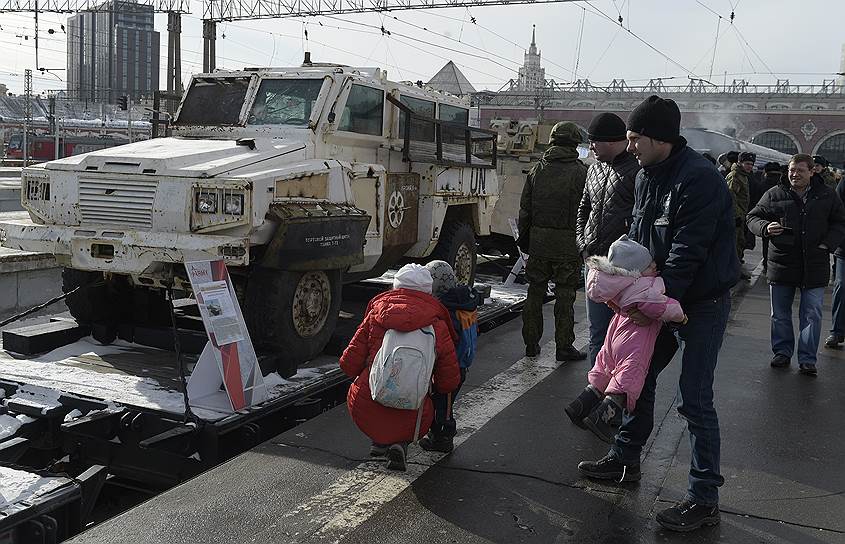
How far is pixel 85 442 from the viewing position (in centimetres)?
518

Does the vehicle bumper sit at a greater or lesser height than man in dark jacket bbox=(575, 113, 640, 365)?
lesser

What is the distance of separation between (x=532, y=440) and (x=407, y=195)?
3.61 m

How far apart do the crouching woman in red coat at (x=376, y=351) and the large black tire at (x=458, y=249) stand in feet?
15.0

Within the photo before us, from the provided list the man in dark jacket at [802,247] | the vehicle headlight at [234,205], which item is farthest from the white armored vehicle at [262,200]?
the man in dark jacket at [802,247]

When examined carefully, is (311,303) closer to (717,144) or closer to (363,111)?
(363,111)

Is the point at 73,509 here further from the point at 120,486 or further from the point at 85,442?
the point at 120,486

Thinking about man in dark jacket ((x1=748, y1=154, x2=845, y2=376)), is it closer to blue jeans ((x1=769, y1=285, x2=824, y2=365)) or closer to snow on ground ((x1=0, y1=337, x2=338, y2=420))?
blue jeans ((x1=769, y1=285, x2=824, y2=365))

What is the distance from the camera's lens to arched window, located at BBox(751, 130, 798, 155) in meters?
66.9

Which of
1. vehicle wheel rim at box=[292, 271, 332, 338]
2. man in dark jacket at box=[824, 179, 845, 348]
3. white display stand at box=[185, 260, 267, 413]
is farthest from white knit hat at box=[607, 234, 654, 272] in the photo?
man in dark jacket at box=[824, 179, 845, 348]

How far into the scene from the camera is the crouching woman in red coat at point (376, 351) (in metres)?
4.45

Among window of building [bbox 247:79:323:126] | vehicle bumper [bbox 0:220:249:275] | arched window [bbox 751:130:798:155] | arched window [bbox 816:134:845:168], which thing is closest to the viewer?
vehicle bumper [bbox 0:220:249:275]

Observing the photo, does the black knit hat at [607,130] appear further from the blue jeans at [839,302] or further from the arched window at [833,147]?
the arched window at [833,147]

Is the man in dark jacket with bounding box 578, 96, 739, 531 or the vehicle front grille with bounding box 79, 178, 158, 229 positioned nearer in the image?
the man in dark jacket with bounding box 578, 96, 739, 531

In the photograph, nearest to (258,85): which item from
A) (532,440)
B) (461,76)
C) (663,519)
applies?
(532,440)
